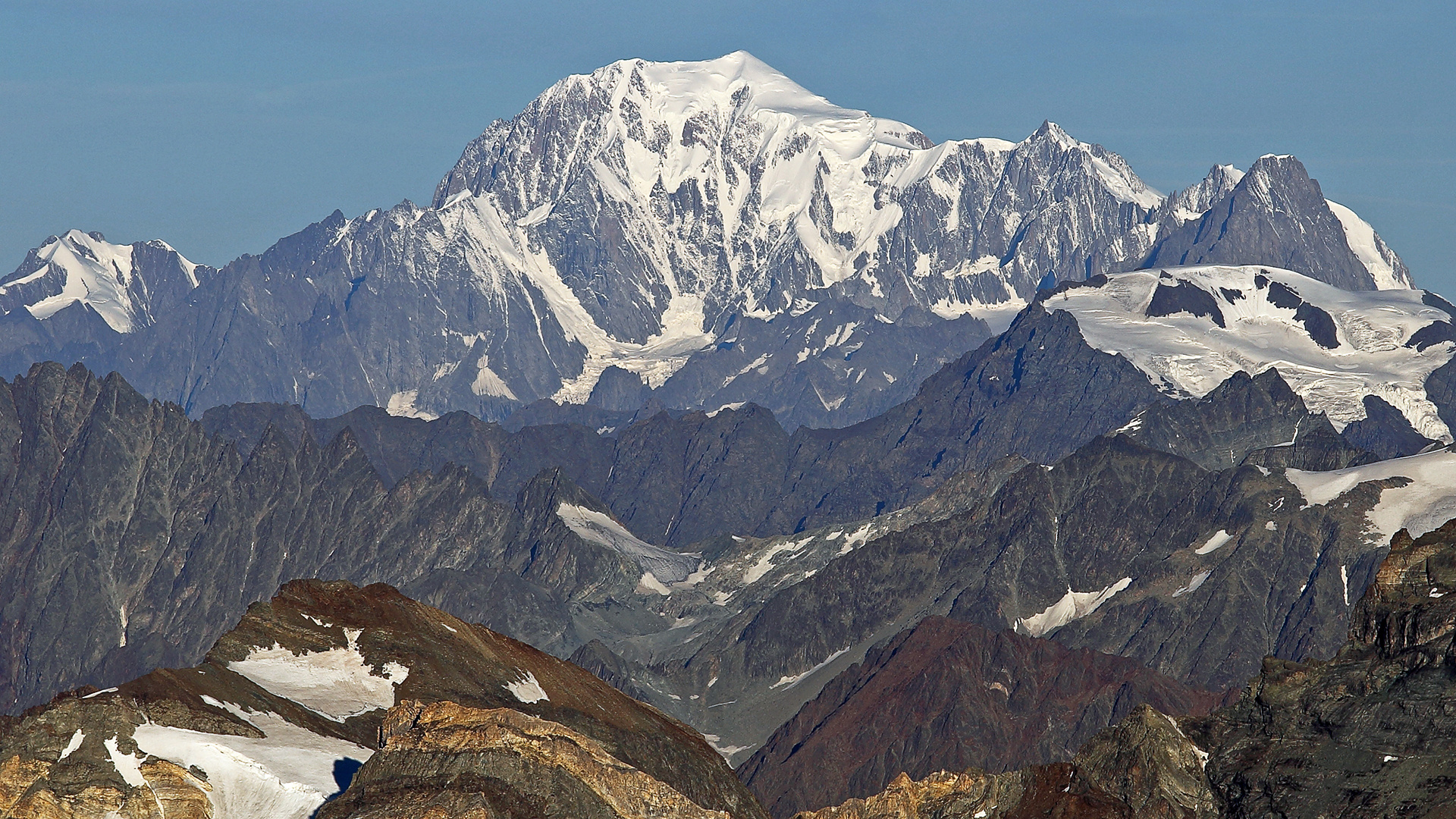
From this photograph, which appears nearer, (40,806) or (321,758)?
(40,806)

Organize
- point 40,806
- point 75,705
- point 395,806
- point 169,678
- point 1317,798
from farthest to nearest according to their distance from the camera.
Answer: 1. point 1317,798
2. point 169,678
3. point 75,705
4. point 40,806
5. point 395,806

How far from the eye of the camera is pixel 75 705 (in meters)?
156

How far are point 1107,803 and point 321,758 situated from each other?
55.8 m

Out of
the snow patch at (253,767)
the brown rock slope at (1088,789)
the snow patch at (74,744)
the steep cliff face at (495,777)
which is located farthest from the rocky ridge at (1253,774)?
the snow patch at (74,744)

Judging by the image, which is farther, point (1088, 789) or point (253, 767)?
point (1088, 789)

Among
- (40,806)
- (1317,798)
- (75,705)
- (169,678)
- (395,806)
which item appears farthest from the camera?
(1317,798)

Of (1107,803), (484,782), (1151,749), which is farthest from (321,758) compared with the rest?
(1151,749)

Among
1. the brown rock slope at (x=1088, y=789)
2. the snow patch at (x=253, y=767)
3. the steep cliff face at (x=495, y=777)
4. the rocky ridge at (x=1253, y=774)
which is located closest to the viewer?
the steep cliff face at (x=495, y=777)

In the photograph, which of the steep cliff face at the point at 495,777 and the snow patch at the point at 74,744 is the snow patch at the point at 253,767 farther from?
the steep cliff face at the point at 495,777

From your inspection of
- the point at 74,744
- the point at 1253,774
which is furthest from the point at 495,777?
the point at 1253,774

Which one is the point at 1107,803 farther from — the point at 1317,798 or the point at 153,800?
the point at 153,800

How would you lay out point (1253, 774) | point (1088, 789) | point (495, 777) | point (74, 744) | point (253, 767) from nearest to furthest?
point (495, 777) < point (253, 767) < point (74, 744) < point (1088, 789) < point (1253, 774)

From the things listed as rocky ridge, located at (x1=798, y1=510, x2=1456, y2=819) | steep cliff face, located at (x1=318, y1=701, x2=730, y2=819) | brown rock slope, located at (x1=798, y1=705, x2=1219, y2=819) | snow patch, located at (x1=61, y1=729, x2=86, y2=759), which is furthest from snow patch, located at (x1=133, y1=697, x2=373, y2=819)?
rocky ridge, located at (x1=798, y1=510, x2=1456, y2=819)

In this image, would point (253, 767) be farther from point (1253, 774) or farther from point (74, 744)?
point (1253, 774)
